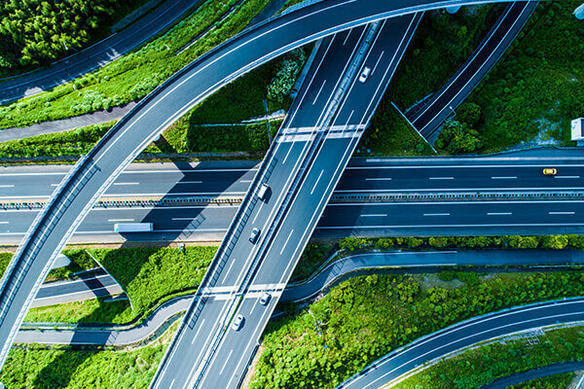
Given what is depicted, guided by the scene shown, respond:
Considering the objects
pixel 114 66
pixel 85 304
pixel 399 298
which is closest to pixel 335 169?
pixel 399 298

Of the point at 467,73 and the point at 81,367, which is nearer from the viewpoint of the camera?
the point at 81,367

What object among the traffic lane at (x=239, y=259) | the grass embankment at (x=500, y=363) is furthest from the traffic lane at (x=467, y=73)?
the grass embankment at (x=500, y=363)

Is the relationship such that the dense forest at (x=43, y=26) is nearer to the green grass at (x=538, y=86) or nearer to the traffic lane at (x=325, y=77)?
the traffic lane at (x=325, y=77)

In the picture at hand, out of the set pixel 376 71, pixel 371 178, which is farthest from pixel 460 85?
pixel 371 178

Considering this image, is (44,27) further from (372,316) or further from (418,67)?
(372,316)

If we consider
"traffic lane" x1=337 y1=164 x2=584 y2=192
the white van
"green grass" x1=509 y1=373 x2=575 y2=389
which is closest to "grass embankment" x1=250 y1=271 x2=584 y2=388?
"green grass" x1=509 y1=373 x2=575 y2=389

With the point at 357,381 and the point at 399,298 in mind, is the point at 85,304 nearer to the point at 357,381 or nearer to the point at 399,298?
the point at 357,381
